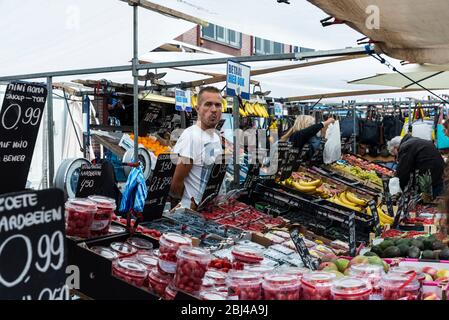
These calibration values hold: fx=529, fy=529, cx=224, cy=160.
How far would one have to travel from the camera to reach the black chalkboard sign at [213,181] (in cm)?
410

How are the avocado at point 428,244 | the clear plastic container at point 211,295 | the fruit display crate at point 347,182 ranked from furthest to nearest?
1. the fruit display crate at point 347,182
2. the avocado at point 428,244
3. the clear plastic container at point 211,295

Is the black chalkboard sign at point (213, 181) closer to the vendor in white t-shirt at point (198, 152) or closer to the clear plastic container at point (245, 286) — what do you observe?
the vendor in white t-shirt at point (198, 152)

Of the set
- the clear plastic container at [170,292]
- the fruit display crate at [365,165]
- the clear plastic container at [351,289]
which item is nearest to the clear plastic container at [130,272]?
the clear plastic container at [170,292]

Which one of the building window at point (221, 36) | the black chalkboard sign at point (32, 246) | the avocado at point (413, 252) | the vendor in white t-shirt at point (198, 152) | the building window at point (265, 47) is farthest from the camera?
the building window at point (265, 47)

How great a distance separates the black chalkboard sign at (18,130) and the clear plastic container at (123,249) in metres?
0.51

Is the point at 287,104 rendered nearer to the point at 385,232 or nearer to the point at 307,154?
the point at 307,154

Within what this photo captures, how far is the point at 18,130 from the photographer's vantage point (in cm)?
243

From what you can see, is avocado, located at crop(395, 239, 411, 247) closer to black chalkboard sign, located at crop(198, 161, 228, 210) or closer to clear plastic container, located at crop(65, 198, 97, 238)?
black chalkboard sign, located at crop(198, 161, 228, 210)

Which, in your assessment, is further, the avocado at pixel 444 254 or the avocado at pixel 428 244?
the avocado at pixel 428 244

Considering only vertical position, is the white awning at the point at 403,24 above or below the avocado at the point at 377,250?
above

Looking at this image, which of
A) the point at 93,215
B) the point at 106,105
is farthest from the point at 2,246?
the point at 106,105

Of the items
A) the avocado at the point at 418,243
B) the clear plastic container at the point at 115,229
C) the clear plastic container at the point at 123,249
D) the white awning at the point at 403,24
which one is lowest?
the avocado at the point at 418,243

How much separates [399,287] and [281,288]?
0.45 meters

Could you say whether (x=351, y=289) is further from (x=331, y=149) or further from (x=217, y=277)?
(x=331, y=149)
